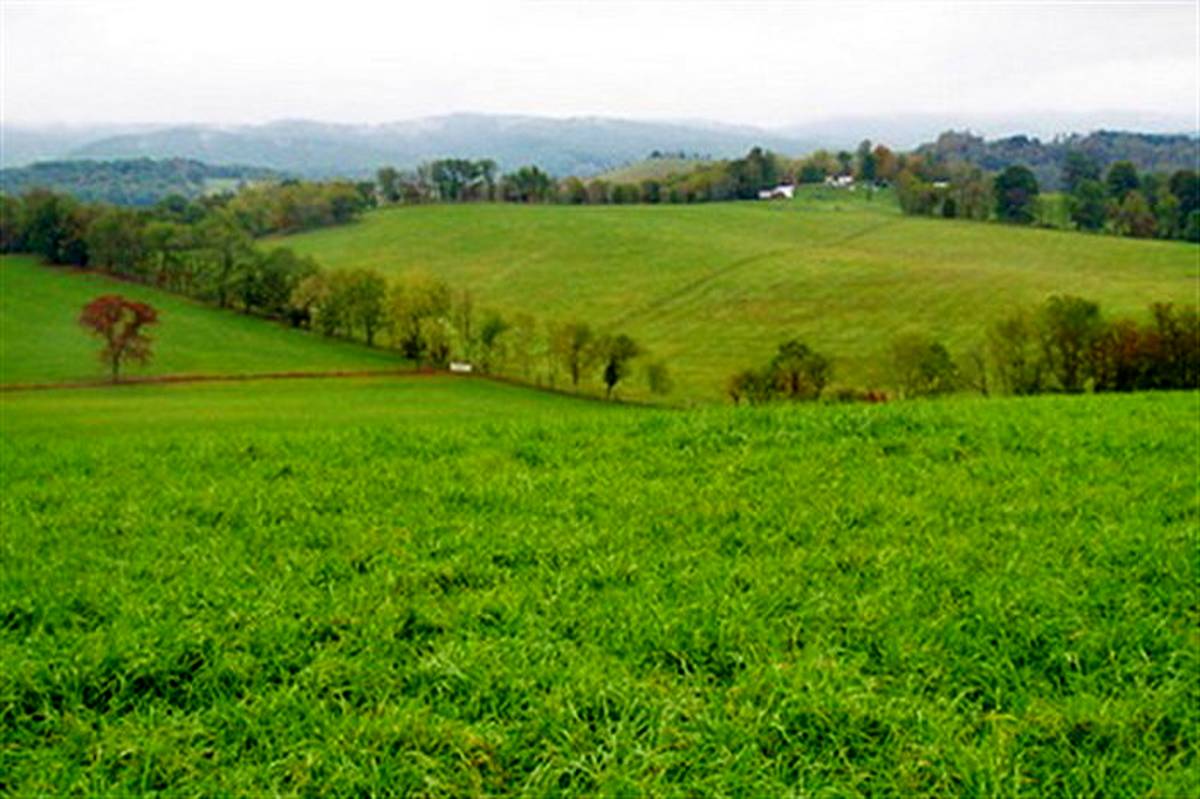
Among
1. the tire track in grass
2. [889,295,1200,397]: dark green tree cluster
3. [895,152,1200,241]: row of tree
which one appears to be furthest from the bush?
[895,152,1200,241]: row of tree

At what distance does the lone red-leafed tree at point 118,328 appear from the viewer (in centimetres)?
6700

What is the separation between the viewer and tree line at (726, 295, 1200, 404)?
158 feet

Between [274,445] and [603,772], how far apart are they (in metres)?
6.69

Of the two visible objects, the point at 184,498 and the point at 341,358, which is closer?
the point at 184,498

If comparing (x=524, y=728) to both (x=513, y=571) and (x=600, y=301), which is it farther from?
(x=600, y=301)

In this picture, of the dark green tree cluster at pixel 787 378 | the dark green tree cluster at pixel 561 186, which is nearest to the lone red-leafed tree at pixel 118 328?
the dark green tree cluster at pixel 787 378

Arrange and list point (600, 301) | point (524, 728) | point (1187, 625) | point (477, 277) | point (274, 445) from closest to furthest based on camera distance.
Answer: point (524, 728)
point (1187, 625)
point (274, 445)
point (600, 301)
point (477, 277)

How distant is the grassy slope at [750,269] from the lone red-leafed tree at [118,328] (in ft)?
124

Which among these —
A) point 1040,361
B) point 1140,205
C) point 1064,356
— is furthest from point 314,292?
point 1140,205

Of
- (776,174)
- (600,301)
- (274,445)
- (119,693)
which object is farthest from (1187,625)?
(776,174)

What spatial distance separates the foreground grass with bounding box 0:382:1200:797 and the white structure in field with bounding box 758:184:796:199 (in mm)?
153326

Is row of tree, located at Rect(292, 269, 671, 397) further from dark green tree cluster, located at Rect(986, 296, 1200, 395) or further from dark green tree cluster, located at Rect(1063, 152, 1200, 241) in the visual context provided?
dark green tree cluster, located at Rect(1063, 152, 1200, 241)

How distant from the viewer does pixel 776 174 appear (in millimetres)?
167000

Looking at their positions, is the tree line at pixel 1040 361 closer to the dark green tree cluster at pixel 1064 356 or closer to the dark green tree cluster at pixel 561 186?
the dark green tree cluster at pixel 1064 356
